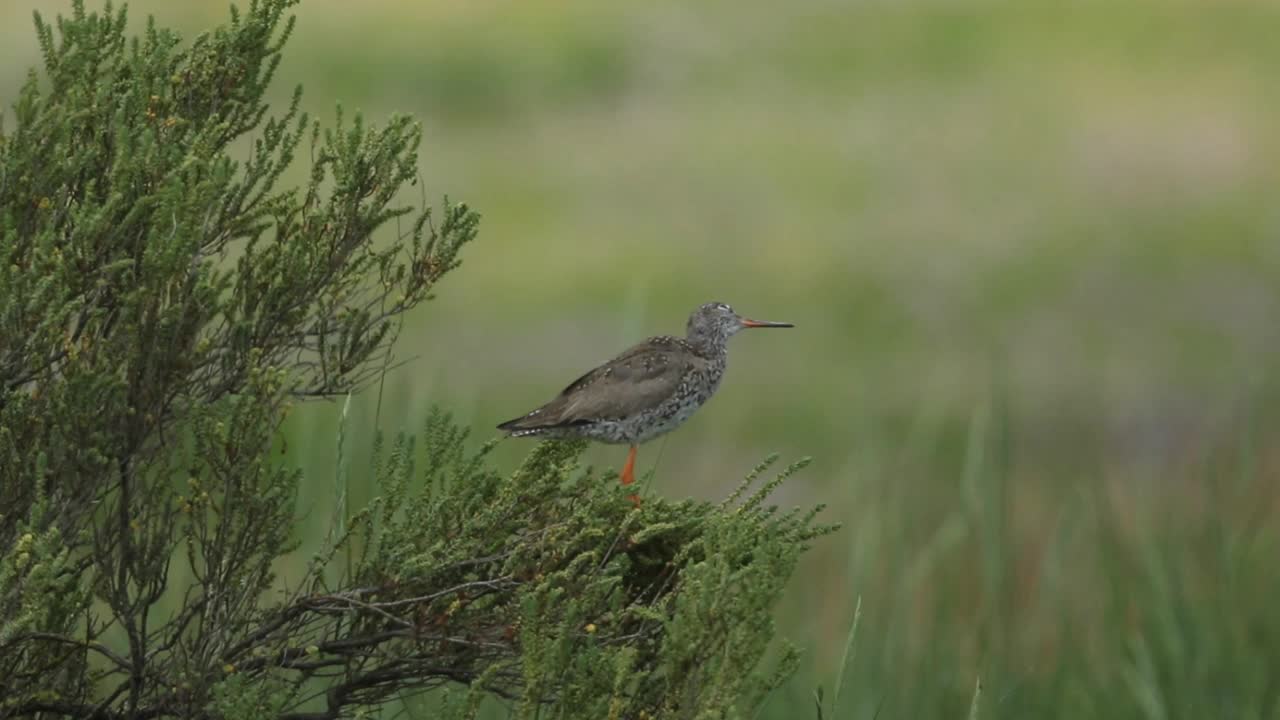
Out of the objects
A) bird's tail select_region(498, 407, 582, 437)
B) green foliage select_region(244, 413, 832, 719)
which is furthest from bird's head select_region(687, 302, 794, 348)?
green foliage select_region(244, 413, 832, 719)

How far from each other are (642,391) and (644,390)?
18 mm

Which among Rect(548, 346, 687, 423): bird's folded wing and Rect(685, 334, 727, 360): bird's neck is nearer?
Rect(548, 346, 687, 423): bird's folded wing

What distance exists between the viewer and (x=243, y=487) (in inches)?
213

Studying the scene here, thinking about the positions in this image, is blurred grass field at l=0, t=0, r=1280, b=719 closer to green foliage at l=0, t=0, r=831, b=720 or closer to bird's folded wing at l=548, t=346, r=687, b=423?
bird's folded wing at l=548, t=346, r=687, b=423

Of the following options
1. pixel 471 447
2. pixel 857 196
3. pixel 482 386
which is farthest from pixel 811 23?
pixel 471 447

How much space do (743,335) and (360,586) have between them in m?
16.1

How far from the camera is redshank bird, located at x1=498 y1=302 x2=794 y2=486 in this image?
6816mm

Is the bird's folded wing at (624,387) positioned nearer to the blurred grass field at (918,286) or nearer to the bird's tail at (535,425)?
the bird's tail at (535,425)

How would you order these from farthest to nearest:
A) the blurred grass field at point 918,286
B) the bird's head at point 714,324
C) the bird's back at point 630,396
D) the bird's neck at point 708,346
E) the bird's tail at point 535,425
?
the blurred grass field at point 918,286, the bird's head at point 714,324, the bird's neck at point 708,346, the bird's back at point 630,396, the bird's tail at point 535,425

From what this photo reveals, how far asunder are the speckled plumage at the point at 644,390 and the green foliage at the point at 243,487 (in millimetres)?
693

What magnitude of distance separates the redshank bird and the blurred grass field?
0.44 m

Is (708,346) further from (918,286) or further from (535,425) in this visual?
(918,286)

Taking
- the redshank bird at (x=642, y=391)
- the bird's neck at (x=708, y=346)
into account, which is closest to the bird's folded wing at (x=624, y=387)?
the redshank bird at (x=642, y=391)

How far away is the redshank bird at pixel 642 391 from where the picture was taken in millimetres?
6816
